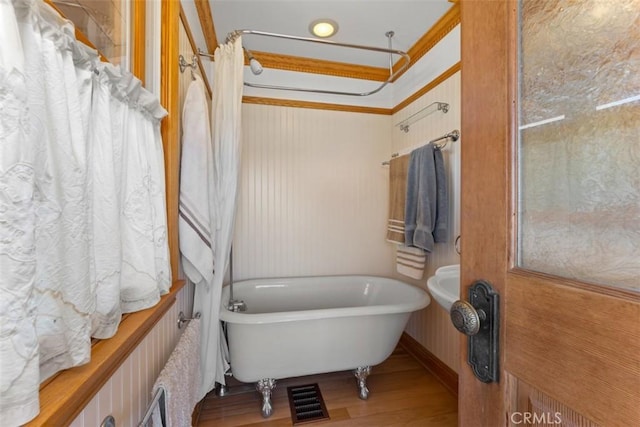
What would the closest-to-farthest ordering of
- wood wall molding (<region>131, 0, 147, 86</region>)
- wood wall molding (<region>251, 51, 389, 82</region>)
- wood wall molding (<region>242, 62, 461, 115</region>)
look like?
wood wall molding (<region>131, 0, 147, 86</region>) → wood wall molding (<region>242, 62, 461, 115</region>) → wood wall molding (<region>251, 51, 389, 82</region>)

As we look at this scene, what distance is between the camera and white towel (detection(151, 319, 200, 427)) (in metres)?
0.83

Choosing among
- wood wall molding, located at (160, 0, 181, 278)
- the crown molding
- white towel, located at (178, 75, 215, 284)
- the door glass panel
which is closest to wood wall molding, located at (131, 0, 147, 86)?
wood wall molding, located at (160, 0, 181, 278)

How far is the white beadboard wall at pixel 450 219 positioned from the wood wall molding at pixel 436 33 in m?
0.31

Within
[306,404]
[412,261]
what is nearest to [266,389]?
[306,404]

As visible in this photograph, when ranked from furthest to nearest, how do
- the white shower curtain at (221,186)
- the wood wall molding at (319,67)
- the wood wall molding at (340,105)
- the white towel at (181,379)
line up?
1. the wood wall molding at (319,67)
2. the wood wall molding at (340,105)
3. the white shower curtain at (221,186)
4. the white towel at (181,379)

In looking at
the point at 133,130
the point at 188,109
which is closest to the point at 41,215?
the point at 133,130

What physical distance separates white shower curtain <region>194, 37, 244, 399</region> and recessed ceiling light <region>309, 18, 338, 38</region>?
70 cm

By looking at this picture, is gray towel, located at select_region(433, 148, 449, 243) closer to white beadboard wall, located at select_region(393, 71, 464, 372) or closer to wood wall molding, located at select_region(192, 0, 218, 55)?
white beadboard wall, located at select_region(393, 71, 464, 372)

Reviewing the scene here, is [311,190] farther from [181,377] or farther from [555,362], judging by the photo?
[555,362]

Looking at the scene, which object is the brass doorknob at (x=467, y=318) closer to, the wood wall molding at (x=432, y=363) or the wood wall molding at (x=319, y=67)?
the wood wall molding at (x=432, y=363)

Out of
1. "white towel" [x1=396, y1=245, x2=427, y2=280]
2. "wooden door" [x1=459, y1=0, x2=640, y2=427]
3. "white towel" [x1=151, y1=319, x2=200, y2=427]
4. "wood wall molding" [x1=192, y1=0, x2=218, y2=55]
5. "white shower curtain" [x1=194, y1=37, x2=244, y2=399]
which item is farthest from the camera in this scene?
"white towel" [x1=396, y1=245, x2=427, y2=280]

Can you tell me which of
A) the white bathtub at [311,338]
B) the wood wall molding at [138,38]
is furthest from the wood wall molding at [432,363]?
the wood wall molding at [138,38]

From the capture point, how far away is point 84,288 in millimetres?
521

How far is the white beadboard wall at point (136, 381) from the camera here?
60cm
